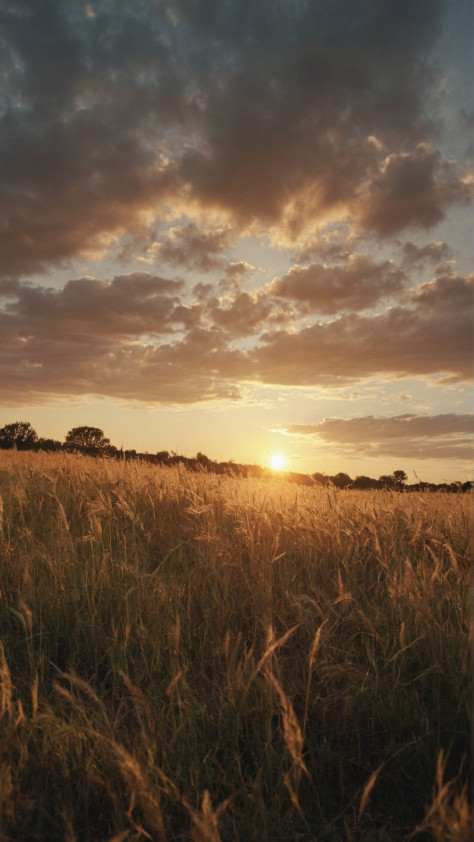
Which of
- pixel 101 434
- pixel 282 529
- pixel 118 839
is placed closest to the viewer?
pixel 118 839

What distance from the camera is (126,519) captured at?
234 inches

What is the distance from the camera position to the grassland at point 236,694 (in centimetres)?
198

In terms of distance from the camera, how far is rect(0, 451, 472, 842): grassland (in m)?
1.98

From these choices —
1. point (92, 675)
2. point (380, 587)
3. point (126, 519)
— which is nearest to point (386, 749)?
point (92, 675)

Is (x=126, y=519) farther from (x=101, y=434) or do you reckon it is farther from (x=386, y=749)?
(x=101, y=434)

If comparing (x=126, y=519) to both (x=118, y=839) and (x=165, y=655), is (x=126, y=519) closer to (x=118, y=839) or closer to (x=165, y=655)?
(x=165, y=655)

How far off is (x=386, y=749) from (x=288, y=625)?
4.60 ft

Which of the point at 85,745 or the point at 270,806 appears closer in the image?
the point at 270,806

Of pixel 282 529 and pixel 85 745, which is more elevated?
pixel 282 529

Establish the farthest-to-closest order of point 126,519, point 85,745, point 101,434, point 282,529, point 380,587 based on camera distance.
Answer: point 101,434
point 126,519
point 282,529
point 380,587
point 85,745

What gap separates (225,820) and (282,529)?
11.1 feet

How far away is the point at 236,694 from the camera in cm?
240

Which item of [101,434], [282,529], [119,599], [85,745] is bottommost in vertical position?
[85,745]

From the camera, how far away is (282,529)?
5363mm
